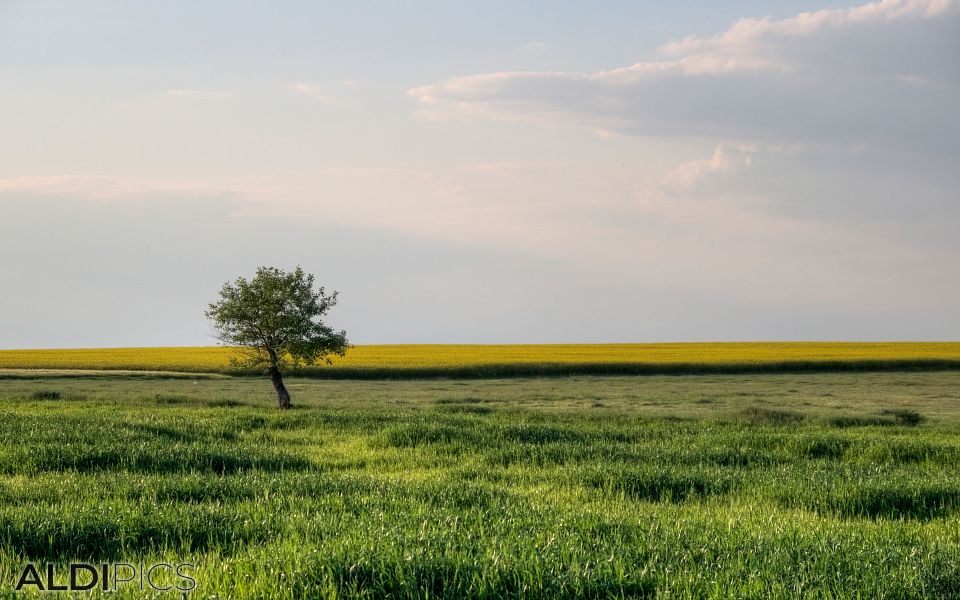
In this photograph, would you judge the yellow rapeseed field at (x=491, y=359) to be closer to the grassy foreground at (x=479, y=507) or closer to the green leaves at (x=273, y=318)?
the green leaves at (x=273, y=318)

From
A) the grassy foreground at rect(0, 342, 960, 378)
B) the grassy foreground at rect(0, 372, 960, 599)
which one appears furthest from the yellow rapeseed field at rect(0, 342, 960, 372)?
the grassy foreground at rect(0, 372, 960, 599)

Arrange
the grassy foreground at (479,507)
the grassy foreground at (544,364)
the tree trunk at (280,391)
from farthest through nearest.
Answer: the grassy foreground at (544,364), the tree trunk at (280,391), the grassy foreground at (479,507)

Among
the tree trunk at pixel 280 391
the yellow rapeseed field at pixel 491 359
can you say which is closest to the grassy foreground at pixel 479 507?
the tree trunk at pixel 280 391

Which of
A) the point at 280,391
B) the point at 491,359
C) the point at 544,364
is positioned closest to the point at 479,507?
the point at 280,391

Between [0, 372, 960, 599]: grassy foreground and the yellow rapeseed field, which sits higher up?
[0, 372, 960, 599]: grassy foreground

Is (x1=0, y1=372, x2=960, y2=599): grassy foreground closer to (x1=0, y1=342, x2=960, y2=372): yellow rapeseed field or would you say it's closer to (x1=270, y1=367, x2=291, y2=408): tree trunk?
(x1=270, y1=367, x2=291, y2=408): tree trunk

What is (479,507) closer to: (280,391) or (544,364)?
(280,391)

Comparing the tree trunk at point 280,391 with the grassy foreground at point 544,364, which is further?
the grassy foreground at point 544,364

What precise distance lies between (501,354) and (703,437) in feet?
A: 232

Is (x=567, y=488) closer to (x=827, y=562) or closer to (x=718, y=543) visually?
(x=718, y=543)

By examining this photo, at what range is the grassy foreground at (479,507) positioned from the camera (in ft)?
20.7

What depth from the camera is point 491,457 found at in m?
16.7

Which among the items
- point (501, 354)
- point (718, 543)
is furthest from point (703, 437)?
point (501, 354)

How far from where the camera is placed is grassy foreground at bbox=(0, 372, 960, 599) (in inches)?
249
